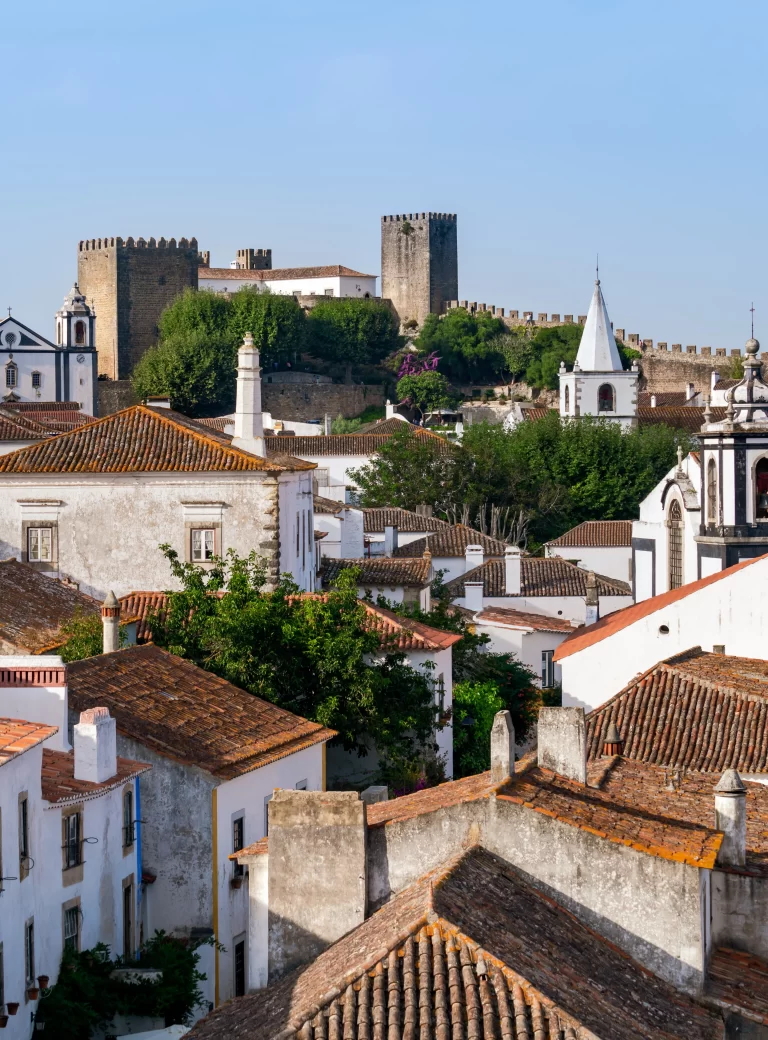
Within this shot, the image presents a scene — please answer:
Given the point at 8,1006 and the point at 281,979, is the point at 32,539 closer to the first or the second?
the point at 8,1006

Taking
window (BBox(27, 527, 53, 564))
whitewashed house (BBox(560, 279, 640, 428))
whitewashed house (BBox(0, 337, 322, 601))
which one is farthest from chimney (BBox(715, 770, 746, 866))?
whitewashed house (BBox(560, 279, 640, 428))

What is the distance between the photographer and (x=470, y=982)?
465 inches

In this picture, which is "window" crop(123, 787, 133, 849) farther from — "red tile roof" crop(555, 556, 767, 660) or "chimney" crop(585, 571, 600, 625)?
"chimney" crop(585, 571, 600, 625)

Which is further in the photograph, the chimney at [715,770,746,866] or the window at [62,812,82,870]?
the window at [62,812,82,870]

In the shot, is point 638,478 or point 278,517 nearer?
point 278,517

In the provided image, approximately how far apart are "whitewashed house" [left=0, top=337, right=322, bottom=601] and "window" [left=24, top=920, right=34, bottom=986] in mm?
17264

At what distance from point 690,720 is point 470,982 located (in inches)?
617

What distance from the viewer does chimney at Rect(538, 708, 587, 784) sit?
16.2 m

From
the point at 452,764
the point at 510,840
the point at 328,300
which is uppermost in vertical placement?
the point at 328,300

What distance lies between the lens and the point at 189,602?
29453mm

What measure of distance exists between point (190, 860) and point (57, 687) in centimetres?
271

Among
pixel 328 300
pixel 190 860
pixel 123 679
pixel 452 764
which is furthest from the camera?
pixel 328 300

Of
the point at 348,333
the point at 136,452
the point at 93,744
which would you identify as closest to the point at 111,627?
the point at 93,744

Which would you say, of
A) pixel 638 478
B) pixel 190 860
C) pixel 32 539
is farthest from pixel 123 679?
pixel 638 478
